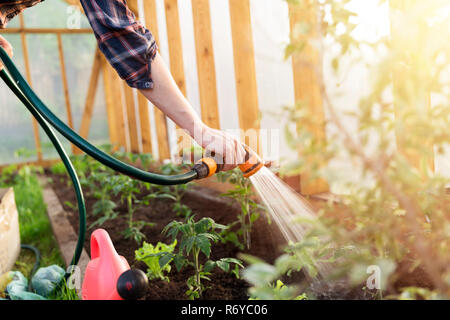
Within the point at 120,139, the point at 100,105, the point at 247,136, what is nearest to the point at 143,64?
the point at 247,136

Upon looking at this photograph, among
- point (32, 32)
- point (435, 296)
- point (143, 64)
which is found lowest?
point (435, 296)

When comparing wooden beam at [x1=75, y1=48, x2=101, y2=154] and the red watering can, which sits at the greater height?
wooden beam at [x1=75, y1=48, x2=101, y2=154]

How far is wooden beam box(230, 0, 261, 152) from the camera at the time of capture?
7.97 feet

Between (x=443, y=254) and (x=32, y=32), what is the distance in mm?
6585

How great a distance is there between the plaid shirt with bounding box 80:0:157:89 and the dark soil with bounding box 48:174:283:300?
750mm

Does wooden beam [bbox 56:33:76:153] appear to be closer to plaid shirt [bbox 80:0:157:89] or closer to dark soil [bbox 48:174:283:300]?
dark soil [bbox 48:174:283:300]

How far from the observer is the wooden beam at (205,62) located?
2885mm

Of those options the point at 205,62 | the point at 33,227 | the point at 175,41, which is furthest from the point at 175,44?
the point at 33,227

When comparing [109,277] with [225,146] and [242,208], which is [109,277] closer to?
[225,146]

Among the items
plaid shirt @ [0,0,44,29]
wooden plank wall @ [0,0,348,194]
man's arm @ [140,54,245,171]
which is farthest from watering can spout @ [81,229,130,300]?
plaid shirt @ [0,0,44,29]

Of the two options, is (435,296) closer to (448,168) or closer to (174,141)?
(448,168)

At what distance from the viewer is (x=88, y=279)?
3.82 ft
